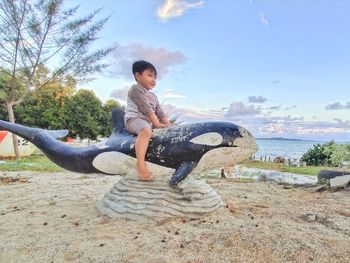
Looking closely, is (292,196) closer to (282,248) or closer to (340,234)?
(340,234)

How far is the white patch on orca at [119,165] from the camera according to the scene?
14.3ft

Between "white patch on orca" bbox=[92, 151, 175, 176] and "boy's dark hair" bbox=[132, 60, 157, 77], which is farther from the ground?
"boy's dark hair" bbox=[132, 60, 157, 77]

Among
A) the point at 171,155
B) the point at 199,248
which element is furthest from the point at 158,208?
the point at 199,248

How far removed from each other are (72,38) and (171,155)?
14847 millimetres

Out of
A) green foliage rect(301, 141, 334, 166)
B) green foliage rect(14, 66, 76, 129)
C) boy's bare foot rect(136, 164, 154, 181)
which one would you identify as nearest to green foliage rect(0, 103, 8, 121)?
green foliage rect(14, 66, 76, 129)

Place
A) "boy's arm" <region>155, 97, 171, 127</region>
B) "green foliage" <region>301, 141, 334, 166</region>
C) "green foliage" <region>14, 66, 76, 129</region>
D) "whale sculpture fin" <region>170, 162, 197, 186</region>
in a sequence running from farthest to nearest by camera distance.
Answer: "green foliage" <region>14, 66, 76, 129</region>
"green foliage" <region>301, 141, 334, 166</region>
"boy's arm" <region>155, 97, 171, 127</region>
"whale sculpture fin" <region>170, 162, 197, 186</region>

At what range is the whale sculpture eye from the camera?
4121 millimetres

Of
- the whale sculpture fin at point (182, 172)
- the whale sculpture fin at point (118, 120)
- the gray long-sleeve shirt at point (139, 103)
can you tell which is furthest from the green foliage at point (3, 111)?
the whale sculpture fin at point (182, 172)

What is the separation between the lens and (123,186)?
15.1 ft

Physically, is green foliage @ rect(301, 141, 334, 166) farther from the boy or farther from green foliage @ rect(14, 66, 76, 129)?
green foliage @ rect(14, 66, 76, 129)

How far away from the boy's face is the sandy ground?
1.74m

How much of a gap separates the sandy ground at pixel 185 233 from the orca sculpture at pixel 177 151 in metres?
0.67

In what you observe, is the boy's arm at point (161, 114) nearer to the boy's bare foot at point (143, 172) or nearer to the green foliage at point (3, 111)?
the boy's bare foot at point (143, 172)

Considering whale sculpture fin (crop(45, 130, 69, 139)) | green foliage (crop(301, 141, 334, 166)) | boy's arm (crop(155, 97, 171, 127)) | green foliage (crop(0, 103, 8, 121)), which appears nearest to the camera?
boy's arm (crop(155, 97, 171, 127))
